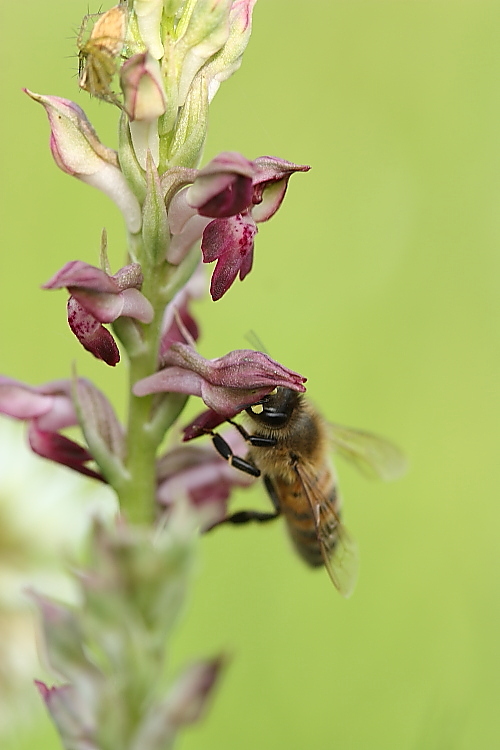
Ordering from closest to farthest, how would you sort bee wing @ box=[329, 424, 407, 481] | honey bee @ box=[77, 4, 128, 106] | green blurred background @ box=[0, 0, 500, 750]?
1. honey bee @ box=[77, 4, 128, 106]
2. bee wing @ box=[329, 424, 407, 481]
3. green blurred background @ box=[0, 0, 500, 750]

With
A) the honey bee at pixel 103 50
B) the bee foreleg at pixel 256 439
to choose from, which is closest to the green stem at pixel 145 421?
the honey bee at pixel 103 50

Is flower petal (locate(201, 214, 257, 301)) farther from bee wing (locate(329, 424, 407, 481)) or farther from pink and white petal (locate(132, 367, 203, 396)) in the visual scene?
bee wing (locate(329, 424, 407, 481))

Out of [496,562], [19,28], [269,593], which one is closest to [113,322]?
[269,593]

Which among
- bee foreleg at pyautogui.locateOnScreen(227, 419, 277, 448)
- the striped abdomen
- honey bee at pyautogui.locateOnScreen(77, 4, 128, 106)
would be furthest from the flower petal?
the striped abdomen

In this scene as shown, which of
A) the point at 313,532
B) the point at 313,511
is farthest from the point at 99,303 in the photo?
the point at 313,532

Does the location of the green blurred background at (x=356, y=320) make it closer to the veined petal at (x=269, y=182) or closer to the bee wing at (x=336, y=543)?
the bee wing at (x=336, y=543)

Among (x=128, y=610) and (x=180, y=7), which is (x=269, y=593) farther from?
(x=128, y=610)
